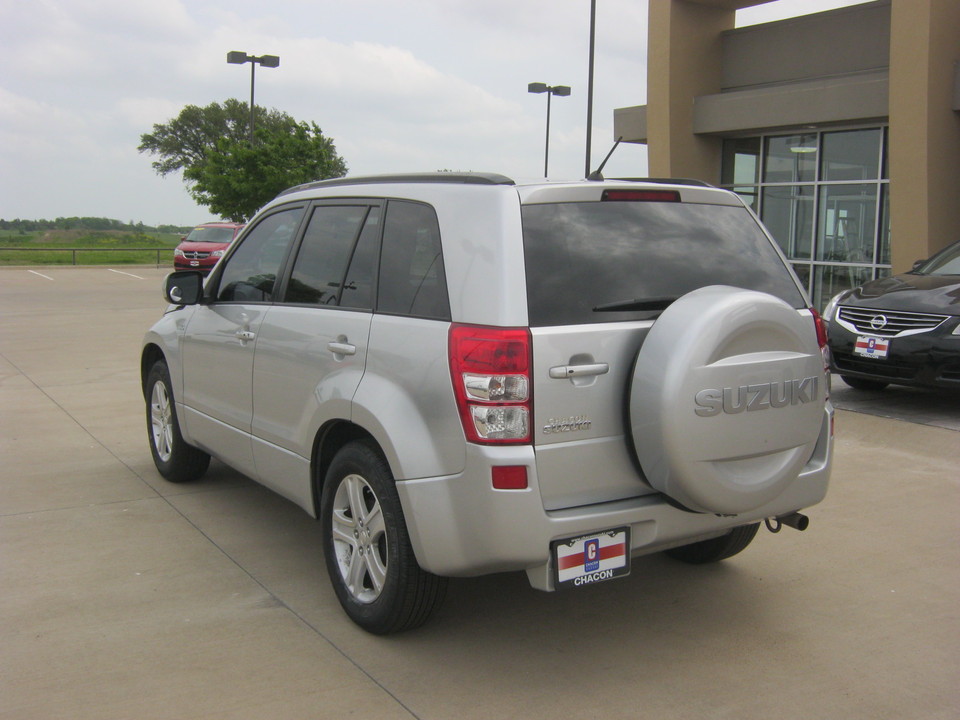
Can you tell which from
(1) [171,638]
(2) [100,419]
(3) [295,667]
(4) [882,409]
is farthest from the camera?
(4) [882,409]

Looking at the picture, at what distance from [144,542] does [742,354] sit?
3232mm

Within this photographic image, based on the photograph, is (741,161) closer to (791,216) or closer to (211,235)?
(791,216)

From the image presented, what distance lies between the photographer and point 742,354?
341 cm

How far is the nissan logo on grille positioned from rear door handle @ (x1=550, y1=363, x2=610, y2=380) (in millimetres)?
334

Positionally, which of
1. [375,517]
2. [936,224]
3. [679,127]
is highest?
[679,127]

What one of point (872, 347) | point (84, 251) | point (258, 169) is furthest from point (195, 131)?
point (872, 347)

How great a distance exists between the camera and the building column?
18234 millimetres

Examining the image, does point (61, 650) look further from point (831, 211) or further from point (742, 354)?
point (831, 211)

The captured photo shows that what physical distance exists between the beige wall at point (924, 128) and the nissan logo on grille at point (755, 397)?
11992 mm

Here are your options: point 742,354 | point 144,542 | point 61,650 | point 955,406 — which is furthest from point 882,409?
point 61,650

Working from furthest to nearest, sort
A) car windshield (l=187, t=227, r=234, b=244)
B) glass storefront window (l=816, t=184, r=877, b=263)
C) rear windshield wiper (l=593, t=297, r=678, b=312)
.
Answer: car windshield (l=187, t=227, r=234, b=244)
glass storefront window (l=816, t=184, r=877, b=263)
rear windshield wiper (l=593, t=297, r=678, b=312)

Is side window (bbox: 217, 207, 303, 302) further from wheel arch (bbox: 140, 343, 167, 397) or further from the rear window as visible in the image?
the rear window

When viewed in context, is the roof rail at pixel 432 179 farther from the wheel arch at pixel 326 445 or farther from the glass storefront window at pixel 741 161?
the glass storefront window at pixel 741 161

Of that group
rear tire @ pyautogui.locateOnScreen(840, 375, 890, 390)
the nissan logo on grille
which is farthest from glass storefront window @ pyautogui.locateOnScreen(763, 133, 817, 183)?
the nissan logo on grille
